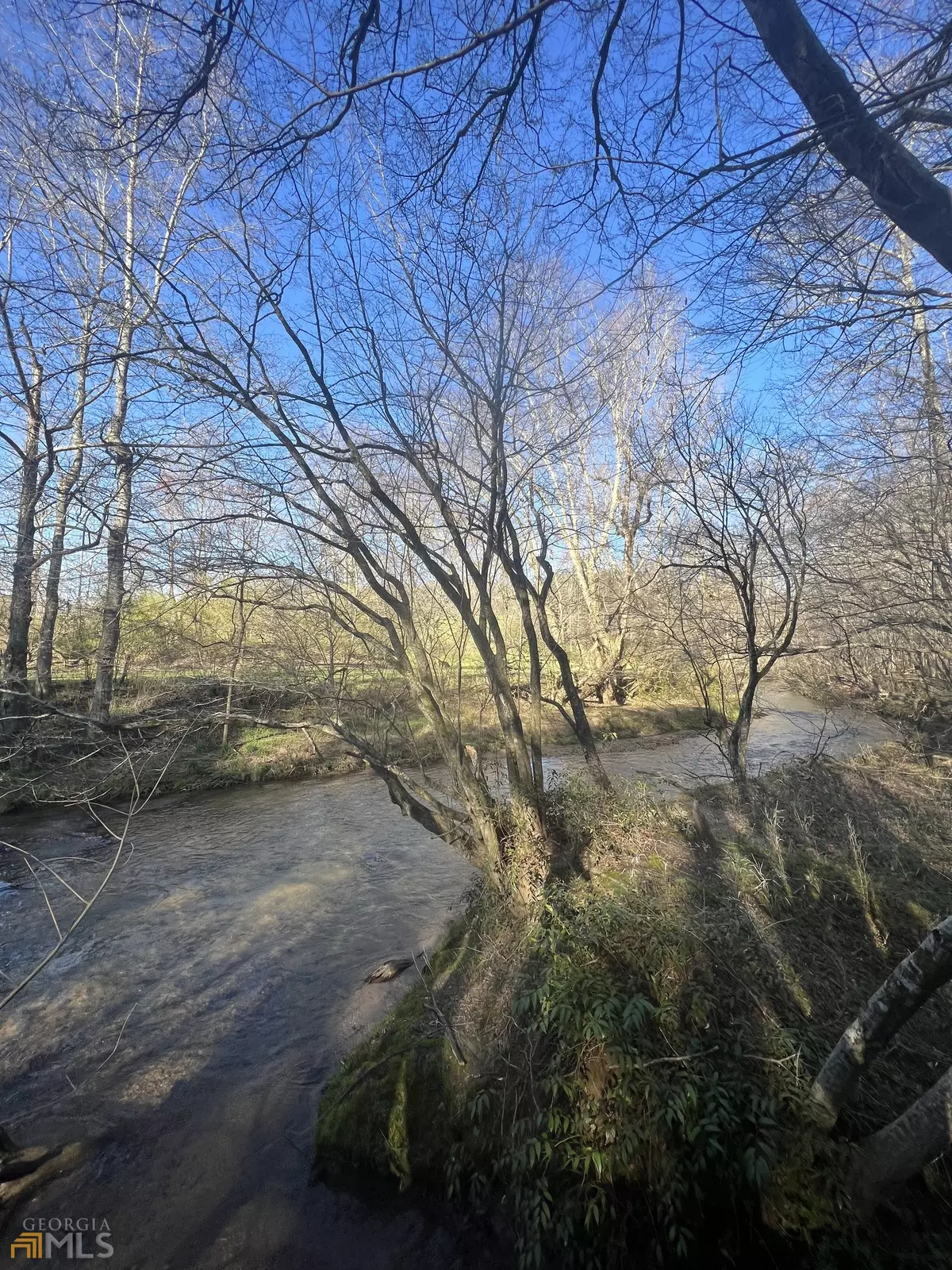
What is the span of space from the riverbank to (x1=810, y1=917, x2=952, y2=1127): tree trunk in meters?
0.28

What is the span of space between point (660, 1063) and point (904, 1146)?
112 centimetres

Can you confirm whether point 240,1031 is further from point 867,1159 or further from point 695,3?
point 695,3

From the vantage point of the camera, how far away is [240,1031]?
16.8ft

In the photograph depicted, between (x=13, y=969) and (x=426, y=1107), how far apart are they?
5223 mm

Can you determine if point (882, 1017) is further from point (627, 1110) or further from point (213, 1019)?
point (213, 1019)

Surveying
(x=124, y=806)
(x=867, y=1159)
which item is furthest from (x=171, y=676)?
(x=867, y=1159)

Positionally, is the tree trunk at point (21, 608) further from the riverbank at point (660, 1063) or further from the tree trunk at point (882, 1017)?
the tree trunk at point (882, 1017)

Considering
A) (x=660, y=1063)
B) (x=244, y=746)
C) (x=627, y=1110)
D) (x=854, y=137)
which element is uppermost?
(x=854, y=137)

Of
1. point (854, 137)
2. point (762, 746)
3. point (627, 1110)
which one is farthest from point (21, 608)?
point (762, 746)

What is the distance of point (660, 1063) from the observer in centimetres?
324

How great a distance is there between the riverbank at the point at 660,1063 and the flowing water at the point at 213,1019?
0.42 meters

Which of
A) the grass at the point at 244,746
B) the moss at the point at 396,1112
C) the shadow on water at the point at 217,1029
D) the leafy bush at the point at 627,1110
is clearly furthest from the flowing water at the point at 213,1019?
the grass at the point at 244,746

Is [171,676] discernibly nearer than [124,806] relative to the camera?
Yes

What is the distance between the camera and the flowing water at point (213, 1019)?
3.45 m
